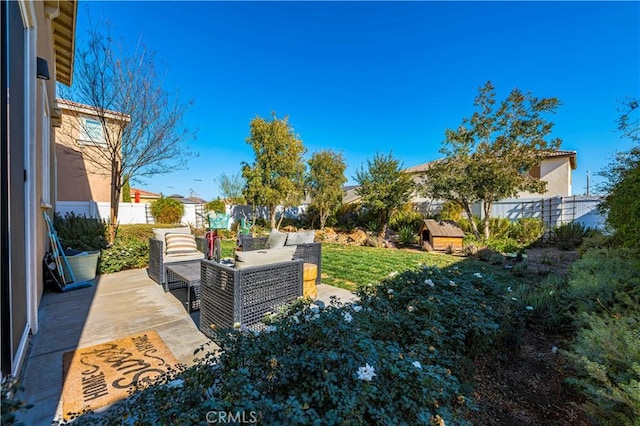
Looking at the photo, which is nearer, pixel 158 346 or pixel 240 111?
pixel 158 346

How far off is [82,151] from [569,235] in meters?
15.4

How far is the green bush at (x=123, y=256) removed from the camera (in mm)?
5969

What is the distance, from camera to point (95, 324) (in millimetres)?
3363

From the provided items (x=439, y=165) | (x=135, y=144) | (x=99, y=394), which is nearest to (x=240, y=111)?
(x=135, y=144)

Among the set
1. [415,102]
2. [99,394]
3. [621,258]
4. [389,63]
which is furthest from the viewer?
[415,102]

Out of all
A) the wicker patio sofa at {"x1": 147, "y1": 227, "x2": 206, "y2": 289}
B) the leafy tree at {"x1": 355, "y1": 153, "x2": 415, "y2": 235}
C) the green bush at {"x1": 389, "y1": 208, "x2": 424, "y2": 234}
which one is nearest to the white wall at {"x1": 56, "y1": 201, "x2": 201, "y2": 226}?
the wicker patio sofa at {"x1": 147, "y1": 227, "x2": 206, "y2": 289}

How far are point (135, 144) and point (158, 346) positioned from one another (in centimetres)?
644

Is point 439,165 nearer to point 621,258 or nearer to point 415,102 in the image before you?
point 415,102

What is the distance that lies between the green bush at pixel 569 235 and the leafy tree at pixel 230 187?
15729mm

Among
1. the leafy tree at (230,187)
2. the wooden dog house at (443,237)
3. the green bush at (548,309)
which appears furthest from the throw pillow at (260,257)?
the leafy tree at (230,187)

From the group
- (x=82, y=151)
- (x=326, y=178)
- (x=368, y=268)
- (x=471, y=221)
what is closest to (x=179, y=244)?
(x=368, y=268)

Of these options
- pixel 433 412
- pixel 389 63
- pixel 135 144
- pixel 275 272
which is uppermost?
pixel 389 63

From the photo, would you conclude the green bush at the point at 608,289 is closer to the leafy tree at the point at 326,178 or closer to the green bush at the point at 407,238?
the green bush at the point at 407,238

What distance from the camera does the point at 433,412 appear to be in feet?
4.43
